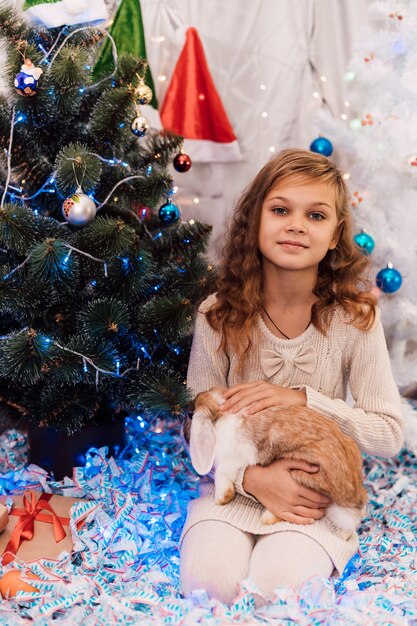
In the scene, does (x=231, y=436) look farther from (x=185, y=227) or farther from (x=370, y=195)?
(x=370, y=195)

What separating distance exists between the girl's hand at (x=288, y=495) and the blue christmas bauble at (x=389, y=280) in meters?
1.00

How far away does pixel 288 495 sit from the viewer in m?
1.49

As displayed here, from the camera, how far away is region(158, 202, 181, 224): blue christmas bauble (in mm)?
1886

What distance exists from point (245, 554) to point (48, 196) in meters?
1.07

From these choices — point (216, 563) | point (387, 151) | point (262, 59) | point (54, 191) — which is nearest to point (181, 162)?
point (54, 191)

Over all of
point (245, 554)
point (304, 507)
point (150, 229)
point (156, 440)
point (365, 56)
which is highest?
point (365, 56)

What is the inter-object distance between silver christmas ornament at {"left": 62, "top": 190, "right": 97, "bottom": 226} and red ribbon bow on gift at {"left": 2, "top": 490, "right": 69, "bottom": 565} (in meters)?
0.74

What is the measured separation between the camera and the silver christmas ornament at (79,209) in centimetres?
161

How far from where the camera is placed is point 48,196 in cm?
185

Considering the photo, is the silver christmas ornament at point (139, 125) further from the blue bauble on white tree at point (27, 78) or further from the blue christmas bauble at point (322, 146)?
the blue christmas bauble at point (322, 146)

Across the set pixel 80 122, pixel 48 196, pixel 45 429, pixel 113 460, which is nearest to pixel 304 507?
pixel 113 460

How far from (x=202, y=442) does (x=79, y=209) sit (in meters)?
0.63

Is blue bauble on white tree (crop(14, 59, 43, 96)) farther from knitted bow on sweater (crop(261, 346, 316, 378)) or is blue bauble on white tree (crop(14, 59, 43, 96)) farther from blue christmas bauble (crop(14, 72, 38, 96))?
knitted bow on sweater (crop(261, 346, 316, 378))

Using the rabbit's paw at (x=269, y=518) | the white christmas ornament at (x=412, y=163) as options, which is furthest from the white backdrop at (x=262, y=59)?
the rabbit's paw at (x=269, y=518)
